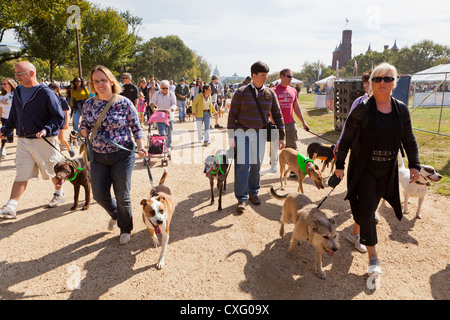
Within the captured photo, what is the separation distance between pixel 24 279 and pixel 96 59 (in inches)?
1738

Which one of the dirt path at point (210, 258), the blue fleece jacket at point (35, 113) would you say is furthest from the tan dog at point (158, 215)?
the blue fleece jacket at point (35, 113)

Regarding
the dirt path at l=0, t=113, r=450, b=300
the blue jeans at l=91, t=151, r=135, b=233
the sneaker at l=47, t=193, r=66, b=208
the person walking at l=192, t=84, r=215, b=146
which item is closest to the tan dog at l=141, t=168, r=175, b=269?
the dirt path at l=0, t=113, r=450, b=300

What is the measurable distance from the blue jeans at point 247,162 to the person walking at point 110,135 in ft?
6.02

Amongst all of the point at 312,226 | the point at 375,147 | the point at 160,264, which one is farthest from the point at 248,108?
the point at 160,264

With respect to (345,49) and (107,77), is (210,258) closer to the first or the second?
(107,77)

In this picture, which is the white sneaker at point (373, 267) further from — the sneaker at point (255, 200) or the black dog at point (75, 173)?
the black dog at point (75, 173)

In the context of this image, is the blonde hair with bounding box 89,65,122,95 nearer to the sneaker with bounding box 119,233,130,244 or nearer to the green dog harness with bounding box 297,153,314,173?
the sneaker with bounding box 119,233,130,244

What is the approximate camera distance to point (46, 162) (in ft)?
15.8

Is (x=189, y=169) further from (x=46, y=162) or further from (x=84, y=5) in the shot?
(x=84, y=5)

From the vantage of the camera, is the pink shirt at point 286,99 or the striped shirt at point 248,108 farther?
the pink shirt at point 286,99

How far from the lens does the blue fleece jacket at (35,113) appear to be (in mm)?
4438

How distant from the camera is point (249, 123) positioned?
4.74m

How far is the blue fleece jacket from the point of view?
4.44 m

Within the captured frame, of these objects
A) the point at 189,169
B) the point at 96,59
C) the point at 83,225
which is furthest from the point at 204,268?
the point at 96,59
